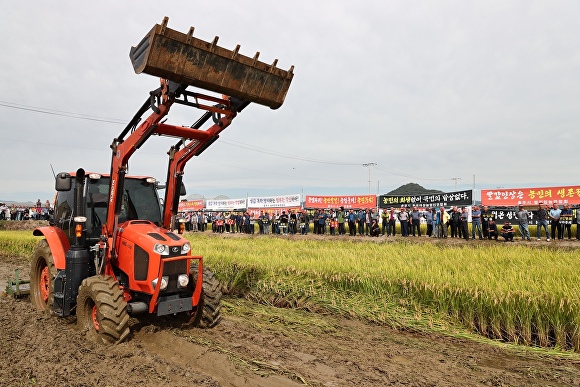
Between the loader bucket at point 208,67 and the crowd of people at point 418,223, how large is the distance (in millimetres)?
15608

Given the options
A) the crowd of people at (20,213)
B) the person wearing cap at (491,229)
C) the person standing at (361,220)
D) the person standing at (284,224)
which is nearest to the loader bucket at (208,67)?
the person wearing cap at (491,229)

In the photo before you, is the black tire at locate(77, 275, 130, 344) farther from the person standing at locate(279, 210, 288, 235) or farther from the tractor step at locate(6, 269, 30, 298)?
the person standing at locate(279, 210, 288, 235)

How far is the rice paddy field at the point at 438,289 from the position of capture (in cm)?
522

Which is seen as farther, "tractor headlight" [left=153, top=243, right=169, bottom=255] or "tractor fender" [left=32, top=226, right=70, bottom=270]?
"tractor fender" [left=32, top=226, right=70, bottom=270]

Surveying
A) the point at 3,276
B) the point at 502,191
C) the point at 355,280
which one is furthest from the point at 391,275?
the point at 502,191

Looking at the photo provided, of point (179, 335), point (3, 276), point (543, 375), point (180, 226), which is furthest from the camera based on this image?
point (3, 276)

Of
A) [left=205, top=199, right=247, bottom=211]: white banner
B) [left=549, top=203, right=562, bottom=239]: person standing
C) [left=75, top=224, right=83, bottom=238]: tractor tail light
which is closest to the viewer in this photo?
[left=75, top=224, right=83, bottom=238]: tractor tail light

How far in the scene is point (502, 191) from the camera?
2095cm

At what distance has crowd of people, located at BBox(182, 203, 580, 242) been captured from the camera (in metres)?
17.0

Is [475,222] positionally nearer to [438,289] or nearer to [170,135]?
[438,289]

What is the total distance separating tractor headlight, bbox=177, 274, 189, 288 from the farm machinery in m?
0.01

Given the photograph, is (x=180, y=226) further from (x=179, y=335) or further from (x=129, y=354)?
(x=129, y=354)

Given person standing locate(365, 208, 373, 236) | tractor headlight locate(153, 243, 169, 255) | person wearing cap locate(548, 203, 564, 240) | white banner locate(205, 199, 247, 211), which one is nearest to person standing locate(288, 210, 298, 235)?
person standing locate(365, 208, 373, 236)

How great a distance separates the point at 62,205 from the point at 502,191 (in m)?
20.5
